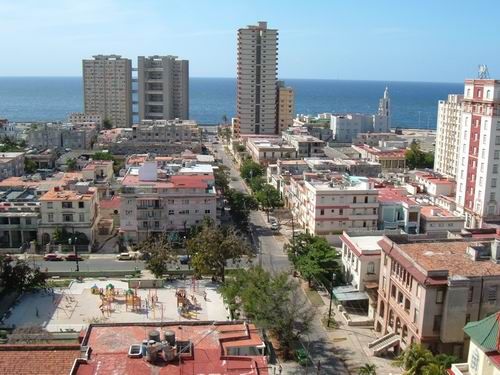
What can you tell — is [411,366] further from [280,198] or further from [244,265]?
[280,198]

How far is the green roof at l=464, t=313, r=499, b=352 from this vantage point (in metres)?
23.7

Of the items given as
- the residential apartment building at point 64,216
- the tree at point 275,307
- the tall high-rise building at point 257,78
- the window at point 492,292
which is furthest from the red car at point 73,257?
the tall high-rise building at point 257,78

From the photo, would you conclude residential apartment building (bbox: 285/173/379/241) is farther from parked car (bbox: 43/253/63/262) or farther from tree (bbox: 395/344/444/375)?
tree (bbox: 395/344/444/375)

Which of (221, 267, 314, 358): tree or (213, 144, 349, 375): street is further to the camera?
(221, 267, 314, 358): tree

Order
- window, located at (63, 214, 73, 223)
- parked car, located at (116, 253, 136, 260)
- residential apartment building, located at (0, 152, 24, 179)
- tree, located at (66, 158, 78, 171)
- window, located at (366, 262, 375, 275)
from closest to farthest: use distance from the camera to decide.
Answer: window, located at (366, 262, 375, 275)
parked car, located at (116, 253, 136, 260)
window, located at (63, 214, 73, 223)
residential apartment building, located at (0, 152, 24, 179)
tree, located at (66, 158, 78, 171)

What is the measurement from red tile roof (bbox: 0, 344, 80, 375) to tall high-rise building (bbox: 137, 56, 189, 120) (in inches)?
4948

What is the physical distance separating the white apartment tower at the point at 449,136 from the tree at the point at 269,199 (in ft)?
116

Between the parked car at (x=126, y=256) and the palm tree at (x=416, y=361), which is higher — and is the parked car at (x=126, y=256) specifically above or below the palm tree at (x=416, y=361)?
below

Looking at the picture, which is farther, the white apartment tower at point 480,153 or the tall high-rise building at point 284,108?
the tall high-rise building at point 284,108

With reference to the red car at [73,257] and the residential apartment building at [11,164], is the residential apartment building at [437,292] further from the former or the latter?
the residential apartment building at [11,164]

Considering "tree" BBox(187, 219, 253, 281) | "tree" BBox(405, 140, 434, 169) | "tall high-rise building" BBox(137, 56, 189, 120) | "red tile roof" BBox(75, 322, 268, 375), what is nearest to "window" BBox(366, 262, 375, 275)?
"tree" BBox(187, 219, 253, 281)

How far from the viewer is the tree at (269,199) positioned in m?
71.6

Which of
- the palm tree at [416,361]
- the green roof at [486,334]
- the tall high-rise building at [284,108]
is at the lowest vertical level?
the palm tree at [416,361]

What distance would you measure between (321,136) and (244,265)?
91455 mm
